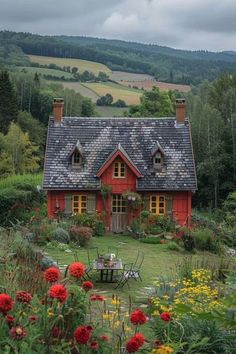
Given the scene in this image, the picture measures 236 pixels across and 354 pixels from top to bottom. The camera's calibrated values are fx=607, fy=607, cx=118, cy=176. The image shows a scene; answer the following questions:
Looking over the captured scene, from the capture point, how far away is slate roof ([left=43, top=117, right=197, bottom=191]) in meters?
29.8

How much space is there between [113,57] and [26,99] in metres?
80.5

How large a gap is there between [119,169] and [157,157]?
79.6 inches

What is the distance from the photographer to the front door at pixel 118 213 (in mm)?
30078

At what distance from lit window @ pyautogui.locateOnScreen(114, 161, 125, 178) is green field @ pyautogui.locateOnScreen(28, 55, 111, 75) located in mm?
110162

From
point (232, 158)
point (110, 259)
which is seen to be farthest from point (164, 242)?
point (232, 158)

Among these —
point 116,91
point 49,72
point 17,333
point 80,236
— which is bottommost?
point 80,236

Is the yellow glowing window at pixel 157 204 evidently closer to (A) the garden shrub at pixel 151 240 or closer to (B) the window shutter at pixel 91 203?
(B) the window shutter at pixel 91 203

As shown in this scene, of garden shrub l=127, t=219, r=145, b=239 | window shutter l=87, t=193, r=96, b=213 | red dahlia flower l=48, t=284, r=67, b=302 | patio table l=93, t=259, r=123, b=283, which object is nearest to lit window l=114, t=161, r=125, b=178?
window shutter l=87, t=193, r=96, b=213

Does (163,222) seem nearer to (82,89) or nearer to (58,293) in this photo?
(58,293)

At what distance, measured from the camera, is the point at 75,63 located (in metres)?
148

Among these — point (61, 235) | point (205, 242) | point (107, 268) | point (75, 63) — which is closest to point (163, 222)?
point (205, 242)

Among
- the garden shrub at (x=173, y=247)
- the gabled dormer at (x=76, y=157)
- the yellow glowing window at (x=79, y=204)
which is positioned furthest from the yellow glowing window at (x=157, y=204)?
the garden shrub at (x=173, y=247)

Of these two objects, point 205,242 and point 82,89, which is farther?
point 82,89

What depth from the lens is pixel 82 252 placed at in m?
22.5
